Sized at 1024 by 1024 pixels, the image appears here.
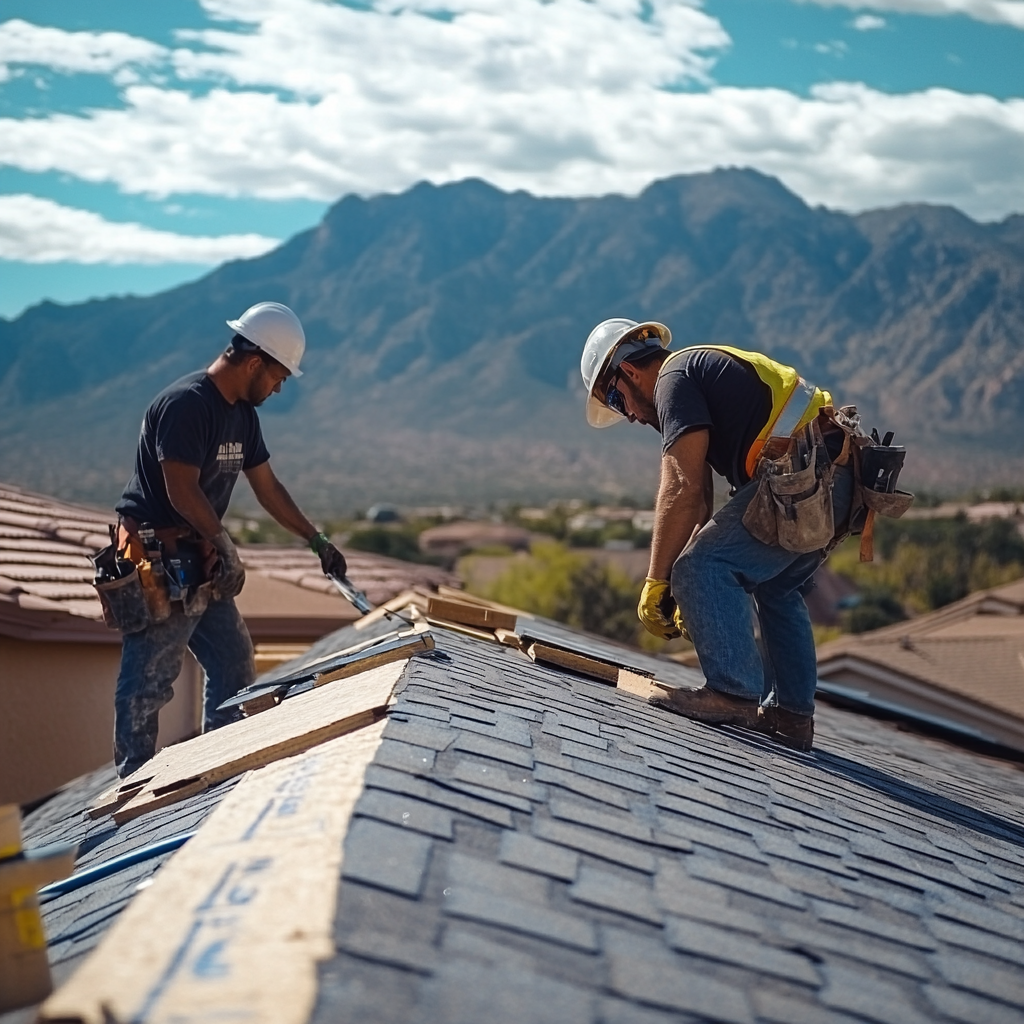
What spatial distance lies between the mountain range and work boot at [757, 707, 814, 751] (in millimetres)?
82019

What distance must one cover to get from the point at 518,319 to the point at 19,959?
172922 millimetres

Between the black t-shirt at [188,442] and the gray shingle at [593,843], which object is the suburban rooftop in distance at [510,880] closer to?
the gray shingle at [593,843]

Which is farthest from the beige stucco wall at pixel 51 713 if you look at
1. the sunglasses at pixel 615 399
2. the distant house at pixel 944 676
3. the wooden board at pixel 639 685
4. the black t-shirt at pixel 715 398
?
the distant house at pixel 944 676

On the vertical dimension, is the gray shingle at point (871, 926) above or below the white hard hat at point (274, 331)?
below

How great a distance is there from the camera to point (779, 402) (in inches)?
199

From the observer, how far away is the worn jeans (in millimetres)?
6059

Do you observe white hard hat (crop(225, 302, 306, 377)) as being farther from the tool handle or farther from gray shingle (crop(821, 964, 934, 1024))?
gray shingle (crop(821, 964, 934, 1024))

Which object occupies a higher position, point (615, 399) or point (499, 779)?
point (615, 399)

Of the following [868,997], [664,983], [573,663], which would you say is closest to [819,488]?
[573,663]

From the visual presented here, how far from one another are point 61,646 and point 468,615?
327 cm

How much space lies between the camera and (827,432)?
5312 mm

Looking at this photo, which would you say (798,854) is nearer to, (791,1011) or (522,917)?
(791,1011)

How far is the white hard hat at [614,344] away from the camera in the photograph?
17.9ft

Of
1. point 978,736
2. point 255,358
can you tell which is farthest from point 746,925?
point 978,736
